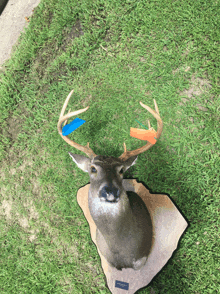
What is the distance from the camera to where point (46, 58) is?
4.05 meters

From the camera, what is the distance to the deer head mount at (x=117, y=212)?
2.05m

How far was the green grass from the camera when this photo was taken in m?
3.01

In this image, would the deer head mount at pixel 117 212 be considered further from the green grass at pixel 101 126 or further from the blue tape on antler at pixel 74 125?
the green grass at pixel 101 126

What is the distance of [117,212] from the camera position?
2084mm

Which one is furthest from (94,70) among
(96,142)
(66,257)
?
(66,257)

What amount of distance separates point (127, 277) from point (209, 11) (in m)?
4.04

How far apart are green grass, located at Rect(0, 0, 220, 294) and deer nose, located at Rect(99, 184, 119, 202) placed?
131cm

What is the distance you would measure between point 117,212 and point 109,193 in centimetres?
28

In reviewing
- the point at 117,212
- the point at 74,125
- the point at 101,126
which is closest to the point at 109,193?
the point at 117,212

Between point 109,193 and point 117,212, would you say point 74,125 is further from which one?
point 117,212

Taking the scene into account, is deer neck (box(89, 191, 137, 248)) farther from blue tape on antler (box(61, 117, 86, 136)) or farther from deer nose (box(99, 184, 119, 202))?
blue tape on antler (box(61, 117, 86, 136))

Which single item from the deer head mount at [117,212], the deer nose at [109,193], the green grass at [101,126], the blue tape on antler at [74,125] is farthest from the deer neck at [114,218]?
the green grass at [101,126]

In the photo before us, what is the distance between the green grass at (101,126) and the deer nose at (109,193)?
51.7 inches

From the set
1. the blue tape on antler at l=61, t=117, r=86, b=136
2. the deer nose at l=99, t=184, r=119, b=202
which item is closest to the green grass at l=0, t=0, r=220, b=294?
the blue tape on antler at l=61, t=117, r=86, b=136
